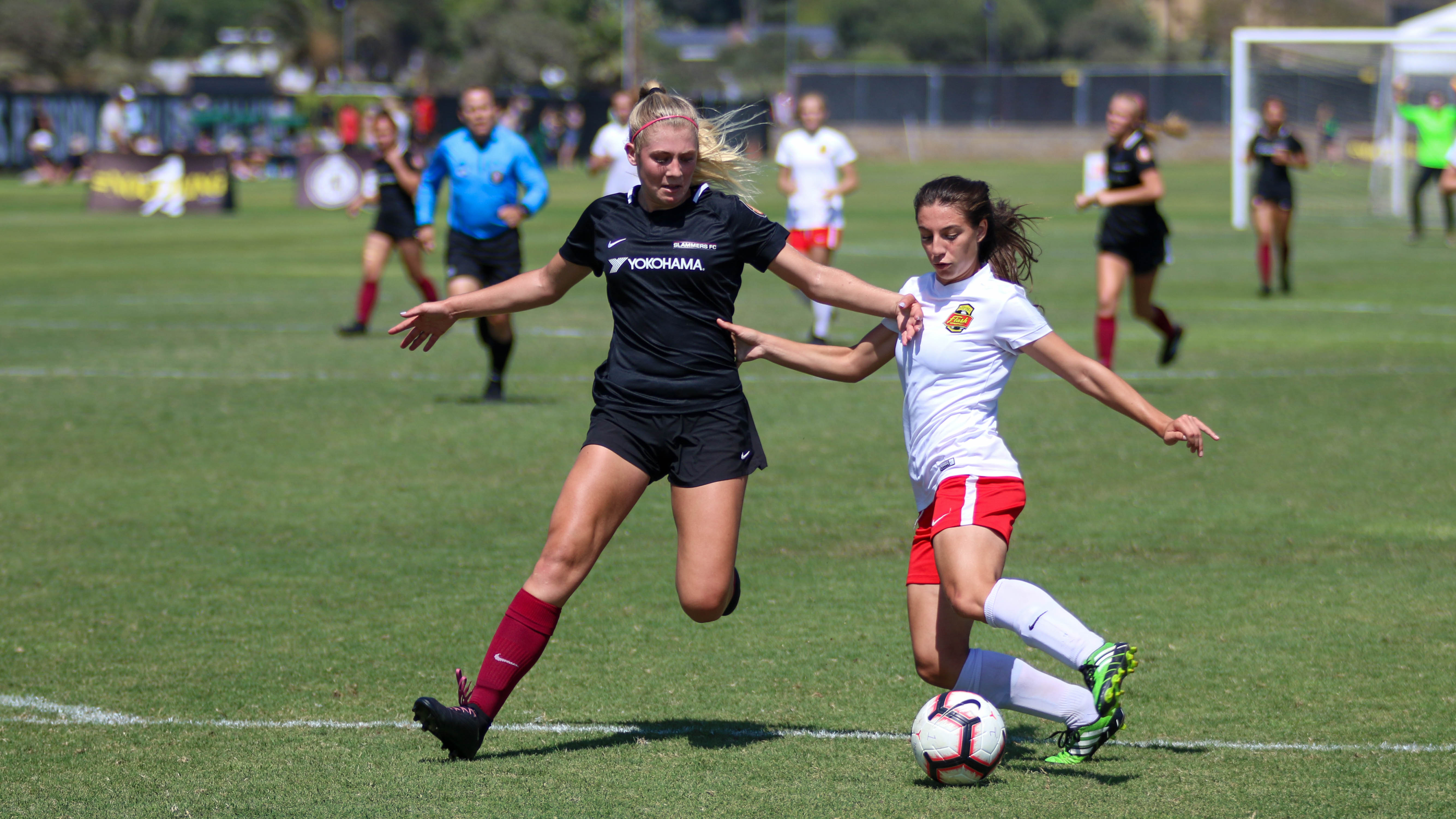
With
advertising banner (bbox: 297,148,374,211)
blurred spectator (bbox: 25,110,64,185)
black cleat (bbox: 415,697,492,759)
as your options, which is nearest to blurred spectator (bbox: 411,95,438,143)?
advertising banner (bbox: 297,148,374,211)

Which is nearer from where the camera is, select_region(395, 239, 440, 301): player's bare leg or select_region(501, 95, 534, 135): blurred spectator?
select_region(395, 239, 440, 301): player's bare leg

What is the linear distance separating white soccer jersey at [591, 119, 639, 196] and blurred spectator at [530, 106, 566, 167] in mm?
38806

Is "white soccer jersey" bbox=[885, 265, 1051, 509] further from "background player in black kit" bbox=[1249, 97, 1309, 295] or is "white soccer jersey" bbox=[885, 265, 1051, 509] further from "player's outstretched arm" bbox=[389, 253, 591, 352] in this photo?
"background player in black kit" bbox=[1249, 97, 1309, 295]

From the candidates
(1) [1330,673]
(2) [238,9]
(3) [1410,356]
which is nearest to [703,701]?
(1) [1330,673]

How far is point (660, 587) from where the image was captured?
291 inches

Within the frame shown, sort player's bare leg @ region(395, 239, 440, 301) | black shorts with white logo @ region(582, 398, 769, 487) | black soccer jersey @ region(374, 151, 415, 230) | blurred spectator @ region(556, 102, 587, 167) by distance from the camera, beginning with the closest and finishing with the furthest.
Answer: black shorts with white logo @ region(582, 398, 769, 487)
player's bare leg @ region(395, 239, 440, 301)
black soccer jersey @ region(374, 151, 415, 230)
blurred spectator @ region(556, 102, 587, 167)

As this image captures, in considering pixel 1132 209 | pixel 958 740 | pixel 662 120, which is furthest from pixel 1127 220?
pixel 958 740

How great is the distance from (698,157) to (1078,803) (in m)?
2.40

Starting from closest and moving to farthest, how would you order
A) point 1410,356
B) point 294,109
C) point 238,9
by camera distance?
1. point 1410,356
2. point 294,109
3. point 238,9

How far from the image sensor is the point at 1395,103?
2955 centimetres

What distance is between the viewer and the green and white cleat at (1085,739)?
472cm

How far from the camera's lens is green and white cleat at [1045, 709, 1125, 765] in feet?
15.5

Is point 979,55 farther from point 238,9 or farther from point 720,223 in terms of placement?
point 720,223

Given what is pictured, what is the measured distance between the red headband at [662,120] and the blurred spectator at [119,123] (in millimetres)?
34132
